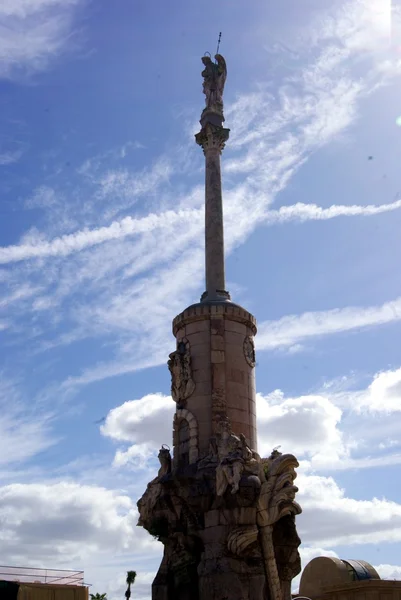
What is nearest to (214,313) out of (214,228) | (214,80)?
(214,228)

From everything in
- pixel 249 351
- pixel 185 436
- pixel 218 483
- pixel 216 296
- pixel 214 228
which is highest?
pixel 214 228

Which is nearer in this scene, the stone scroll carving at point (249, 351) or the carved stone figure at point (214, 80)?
the stone scroll carving at point (249, 351)

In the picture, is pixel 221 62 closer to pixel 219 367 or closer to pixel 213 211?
pixel 213 211

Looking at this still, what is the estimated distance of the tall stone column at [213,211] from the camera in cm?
3472

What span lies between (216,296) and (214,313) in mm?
1756

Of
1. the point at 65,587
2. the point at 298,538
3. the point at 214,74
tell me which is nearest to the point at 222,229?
the point at 214,74

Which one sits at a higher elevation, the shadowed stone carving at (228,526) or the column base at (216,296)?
the column base at (216,296)

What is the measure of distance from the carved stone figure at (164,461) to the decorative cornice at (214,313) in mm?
5440

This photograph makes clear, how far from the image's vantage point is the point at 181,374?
32.1m

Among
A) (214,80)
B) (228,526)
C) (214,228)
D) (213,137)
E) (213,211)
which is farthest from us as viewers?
(214,80)

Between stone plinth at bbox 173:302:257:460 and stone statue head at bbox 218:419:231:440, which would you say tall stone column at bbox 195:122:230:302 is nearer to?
stone plinth at bbox 173:302:257:460

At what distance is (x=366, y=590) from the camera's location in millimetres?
38000

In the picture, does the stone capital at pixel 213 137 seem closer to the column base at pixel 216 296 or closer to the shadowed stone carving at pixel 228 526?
the column base at pixel 216 296

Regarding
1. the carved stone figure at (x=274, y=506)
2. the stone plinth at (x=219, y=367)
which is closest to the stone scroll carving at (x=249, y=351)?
the stone plinth at (x=219, y=367)
